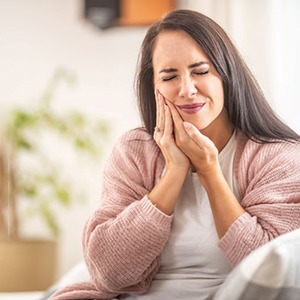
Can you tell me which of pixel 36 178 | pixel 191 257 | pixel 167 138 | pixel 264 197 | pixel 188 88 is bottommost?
pixel 36 178

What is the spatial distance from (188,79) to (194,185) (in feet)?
0.75

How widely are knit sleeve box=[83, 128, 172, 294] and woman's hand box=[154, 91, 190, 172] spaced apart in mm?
77

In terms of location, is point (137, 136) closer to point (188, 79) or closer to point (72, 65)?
point (188, 79)

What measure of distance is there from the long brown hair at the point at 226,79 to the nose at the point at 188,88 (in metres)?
0.06

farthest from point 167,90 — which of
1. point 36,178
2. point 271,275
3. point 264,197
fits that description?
point 36,178

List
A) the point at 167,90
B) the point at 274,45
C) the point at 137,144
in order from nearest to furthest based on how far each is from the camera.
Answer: the point at 167,90, the point at 137,144, the point at 274,45

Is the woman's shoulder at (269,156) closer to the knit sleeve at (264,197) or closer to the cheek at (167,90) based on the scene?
the knit sleeve at (264,197)

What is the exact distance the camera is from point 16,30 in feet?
11.8

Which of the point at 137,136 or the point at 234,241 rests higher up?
the point at 137,136

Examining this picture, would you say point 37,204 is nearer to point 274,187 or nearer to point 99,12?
point 99,12

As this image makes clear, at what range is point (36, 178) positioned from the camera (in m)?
3.40

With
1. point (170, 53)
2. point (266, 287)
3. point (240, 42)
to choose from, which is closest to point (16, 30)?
point (240, 42)

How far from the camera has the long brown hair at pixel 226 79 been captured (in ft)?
4.92

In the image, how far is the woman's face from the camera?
4.84 ft
